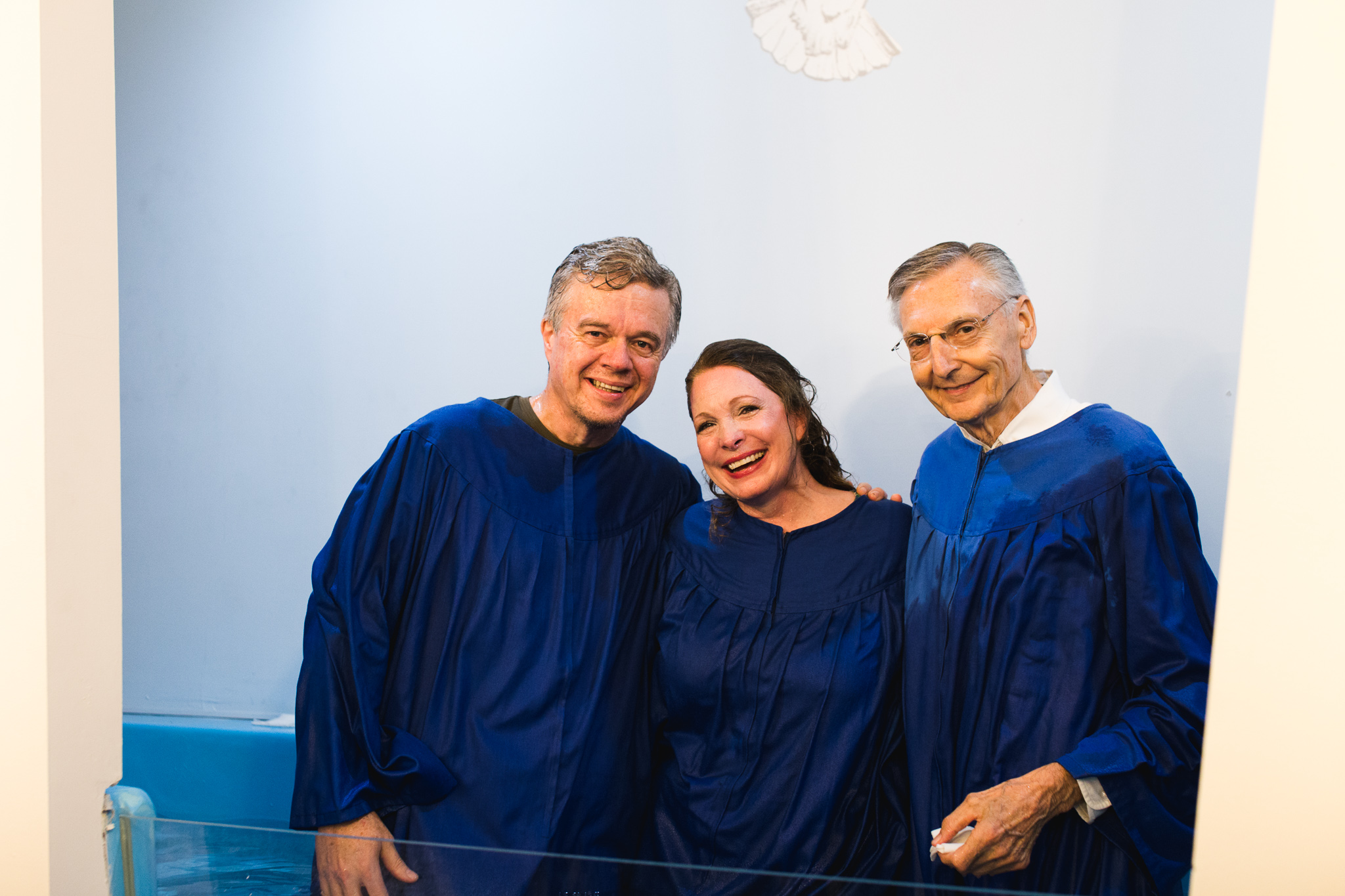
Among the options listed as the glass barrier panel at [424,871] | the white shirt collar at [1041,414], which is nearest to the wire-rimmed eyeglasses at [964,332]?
the white shirt collar at [1041,414]

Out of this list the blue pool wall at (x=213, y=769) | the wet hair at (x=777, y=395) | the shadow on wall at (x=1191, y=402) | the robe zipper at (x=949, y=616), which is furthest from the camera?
the blue pool wall at (x=213, y=769)

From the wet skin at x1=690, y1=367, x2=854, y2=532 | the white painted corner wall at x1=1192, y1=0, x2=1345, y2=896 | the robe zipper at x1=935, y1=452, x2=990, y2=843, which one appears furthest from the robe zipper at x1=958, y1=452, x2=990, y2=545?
the white painted corner wall at x1=1192, y1=0, x2=1345, y2=896

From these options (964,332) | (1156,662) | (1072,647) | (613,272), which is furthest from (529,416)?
(1156,662)

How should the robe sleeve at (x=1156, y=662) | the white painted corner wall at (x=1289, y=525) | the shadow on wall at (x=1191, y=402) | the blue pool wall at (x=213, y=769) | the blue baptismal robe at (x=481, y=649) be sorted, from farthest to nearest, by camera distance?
the blue pool wall at (x=213, y=769)
the shadow on wall at (x=1191, y=402)
the blue baptismal robe at (x=481, y=649)
the robe sleeve at (x=1156, y=662)
the white painted corner wall at (x=1289, y=525)

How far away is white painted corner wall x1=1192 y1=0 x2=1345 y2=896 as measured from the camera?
1182 millimetres

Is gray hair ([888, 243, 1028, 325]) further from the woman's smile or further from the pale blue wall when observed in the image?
the pale blue wall

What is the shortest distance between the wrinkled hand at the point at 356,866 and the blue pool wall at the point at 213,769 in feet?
5.54

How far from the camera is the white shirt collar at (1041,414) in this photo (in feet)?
7.06

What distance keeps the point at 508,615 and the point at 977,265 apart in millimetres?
1414

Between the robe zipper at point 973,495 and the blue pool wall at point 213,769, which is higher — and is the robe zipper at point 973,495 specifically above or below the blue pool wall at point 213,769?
above

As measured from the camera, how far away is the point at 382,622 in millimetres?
2311

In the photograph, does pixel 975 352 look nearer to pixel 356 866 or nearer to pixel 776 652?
pixel 776 652

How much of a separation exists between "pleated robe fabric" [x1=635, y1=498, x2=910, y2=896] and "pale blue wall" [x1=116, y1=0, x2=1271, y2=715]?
108 centimetres

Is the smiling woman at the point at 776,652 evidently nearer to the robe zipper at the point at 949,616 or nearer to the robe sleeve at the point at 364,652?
the robe zipper at the point at 949,616
